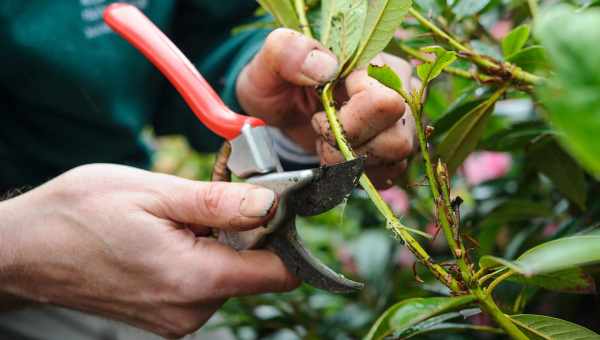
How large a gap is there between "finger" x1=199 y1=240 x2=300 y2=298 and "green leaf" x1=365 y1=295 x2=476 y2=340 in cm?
25

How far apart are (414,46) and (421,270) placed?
46cm

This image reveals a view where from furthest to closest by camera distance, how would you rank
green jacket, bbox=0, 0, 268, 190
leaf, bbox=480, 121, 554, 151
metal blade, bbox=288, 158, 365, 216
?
green jacket, bbox=0, 0, 268, 190, leaf, bbox=480, 121, 554, 151, metal blade, bbox=288, 158, 365, 216

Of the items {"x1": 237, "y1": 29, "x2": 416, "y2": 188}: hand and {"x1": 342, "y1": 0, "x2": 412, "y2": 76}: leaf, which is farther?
{"x1": 237, "y1": 29, "x2": 416, "y2": 188}: hand

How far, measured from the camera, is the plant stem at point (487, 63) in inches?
29.6

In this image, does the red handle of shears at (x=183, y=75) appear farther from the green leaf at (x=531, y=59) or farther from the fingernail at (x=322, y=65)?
the green leaf at (x=531, y=59)

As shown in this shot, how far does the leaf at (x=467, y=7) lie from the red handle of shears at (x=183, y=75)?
289 mm

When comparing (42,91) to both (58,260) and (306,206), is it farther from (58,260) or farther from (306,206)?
(306,206)

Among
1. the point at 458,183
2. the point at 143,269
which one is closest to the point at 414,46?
the point at 143,269

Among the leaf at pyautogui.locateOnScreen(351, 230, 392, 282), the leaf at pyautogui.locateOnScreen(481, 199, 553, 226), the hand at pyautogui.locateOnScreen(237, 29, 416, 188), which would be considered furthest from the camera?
the leaf at pyautogui.locateOnScreen(351, 230, 392, 282)

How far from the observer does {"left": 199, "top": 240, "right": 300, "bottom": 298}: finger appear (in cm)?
84

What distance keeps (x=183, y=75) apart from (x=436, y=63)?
0.43m

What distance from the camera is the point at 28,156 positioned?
173cm

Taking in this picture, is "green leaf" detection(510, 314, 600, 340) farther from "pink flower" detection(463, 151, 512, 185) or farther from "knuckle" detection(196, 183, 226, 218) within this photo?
"pink flower" detection(463, 151, 512, 185)

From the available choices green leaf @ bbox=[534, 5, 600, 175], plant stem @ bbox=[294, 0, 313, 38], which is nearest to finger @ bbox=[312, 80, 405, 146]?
plant stem @ bbox=[294, 0, 313, 38]
